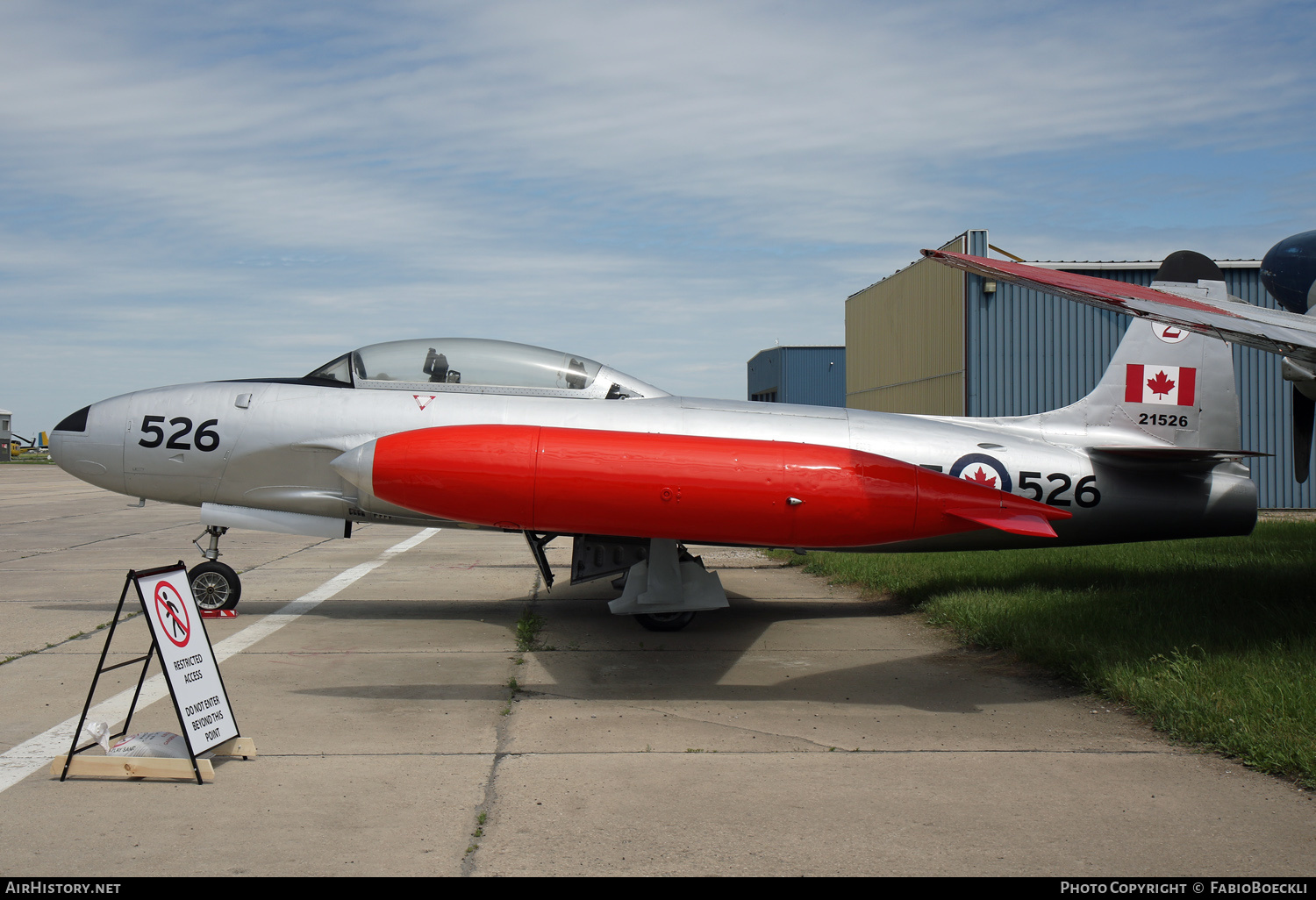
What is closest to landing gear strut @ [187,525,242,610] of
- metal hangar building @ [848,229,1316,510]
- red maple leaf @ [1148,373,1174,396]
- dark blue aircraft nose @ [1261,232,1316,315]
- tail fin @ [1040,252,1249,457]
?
tail fin @ [1040,252,1249,457]

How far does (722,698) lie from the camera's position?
21.4ft

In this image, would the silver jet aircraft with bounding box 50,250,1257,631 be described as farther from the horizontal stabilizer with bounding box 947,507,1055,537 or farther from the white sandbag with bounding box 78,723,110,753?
the white sandbag with bounding box 78,723,110,753

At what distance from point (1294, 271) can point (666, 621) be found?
7.55m

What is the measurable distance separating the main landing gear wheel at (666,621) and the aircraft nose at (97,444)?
5.12 meters

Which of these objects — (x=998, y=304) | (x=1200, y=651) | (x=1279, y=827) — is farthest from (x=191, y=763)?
(x=998, y=304)

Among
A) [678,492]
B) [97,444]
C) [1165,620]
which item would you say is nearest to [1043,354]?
[1165,620]

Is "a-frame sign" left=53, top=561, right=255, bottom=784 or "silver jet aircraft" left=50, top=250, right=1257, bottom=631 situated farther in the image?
"silver jet aircraft" left=50, top=250, right=1257, bottom=631

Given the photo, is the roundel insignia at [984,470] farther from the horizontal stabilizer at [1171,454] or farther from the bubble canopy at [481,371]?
the bubble canopy at [481,371]

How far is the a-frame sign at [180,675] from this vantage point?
4.63m

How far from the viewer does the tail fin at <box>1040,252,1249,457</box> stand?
31.0 feet

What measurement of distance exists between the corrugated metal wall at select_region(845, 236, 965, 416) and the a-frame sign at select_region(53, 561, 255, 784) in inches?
648

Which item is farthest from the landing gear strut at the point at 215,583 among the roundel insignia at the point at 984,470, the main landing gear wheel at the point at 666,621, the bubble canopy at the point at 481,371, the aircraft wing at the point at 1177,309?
the aircraft wing at the point at 1177,309

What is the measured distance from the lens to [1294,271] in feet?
33.1

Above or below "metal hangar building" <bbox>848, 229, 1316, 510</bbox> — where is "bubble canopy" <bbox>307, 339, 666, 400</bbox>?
below
